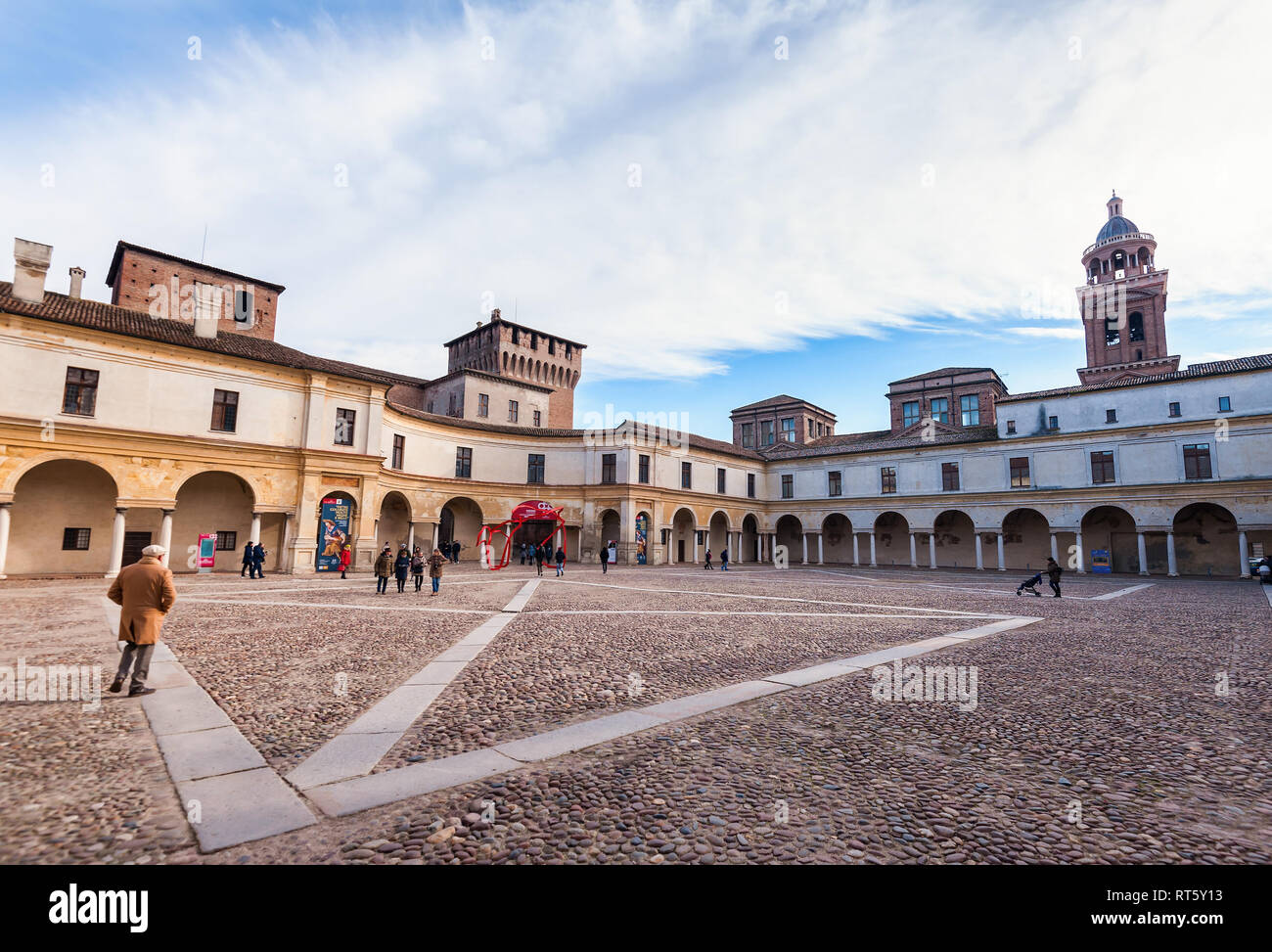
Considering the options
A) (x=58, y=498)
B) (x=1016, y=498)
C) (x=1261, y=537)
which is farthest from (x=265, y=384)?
(x=1261, y=537)

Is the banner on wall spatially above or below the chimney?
below

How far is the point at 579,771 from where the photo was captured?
168 inches

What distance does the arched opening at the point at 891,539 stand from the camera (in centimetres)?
4225

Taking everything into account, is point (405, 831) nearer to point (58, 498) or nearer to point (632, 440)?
point (58, 498)

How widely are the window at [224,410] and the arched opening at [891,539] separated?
39305 millimetres

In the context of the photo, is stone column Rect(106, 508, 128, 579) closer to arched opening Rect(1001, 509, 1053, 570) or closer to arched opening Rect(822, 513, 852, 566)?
arched opening Rect(822, 513, 852, 566)

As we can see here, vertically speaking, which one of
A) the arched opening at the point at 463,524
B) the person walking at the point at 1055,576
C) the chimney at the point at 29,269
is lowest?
the person walking at the point at 1055,576

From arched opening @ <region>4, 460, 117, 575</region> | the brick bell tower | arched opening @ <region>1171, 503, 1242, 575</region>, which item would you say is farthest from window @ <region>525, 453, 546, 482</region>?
the brick bell tower

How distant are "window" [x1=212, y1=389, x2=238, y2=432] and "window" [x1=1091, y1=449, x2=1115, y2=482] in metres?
44.3

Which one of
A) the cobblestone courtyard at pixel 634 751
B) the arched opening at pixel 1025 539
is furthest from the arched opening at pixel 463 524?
the arched opening at pixel 1025 539

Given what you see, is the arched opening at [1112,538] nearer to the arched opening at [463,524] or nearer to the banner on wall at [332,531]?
the arched opening at [463,524]

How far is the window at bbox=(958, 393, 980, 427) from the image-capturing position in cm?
4484
